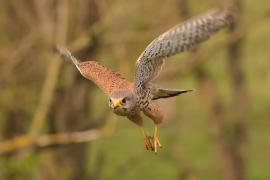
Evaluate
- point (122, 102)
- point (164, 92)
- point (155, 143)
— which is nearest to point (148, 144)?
point (155, 143)

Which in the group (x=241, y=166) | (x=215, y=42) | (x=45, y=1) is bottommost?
(x=241, y=166)

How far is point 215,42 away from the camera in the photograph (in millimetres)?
7906

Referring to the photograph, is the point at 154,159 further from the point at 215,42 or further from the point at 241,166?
the point at 215,42

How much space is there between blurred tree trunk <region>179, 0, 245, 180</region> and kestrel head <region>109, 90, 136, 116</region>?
8064 mm

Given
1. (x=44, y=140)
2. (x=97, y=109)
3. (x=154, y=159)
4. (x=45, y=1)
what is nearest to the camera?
(x=44, y=140)

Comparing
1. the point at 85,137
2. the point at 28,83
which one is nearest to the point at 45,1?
the point at 28,83

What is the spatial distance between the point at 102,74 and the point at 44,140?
520 cm

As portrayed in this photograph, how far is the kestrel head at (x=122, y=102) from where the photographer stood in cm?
236

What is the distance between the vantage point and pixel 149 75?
2.54 meters

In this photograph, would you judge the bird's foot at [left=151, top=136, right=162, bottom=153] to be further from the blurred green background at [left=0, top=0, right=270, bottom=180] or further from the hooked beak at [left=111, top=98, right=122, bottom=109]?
the blurred green background at [left=0, top=0, right=270, bottom=180]

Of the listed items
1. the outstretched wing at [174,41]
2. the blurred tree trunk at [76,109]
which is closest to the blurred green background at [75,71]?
the blurred tree trunk at [76,109]

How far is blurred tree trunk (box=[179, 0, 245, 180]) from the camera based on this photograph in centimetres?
1077

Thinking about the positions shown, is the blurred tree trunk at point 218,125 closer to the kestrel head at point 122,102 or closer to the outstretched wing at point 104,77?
the outstretched wing at point 104,77

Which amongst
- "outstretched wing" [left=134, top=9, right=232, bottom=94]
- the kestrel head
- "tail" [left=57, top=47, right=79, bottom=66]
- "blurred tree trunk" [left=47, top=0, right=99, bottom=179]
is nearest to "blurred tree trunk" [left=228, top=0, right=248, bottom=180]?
"blurred tree trunk" [left=47, top=0, right=99, bottom=179]
